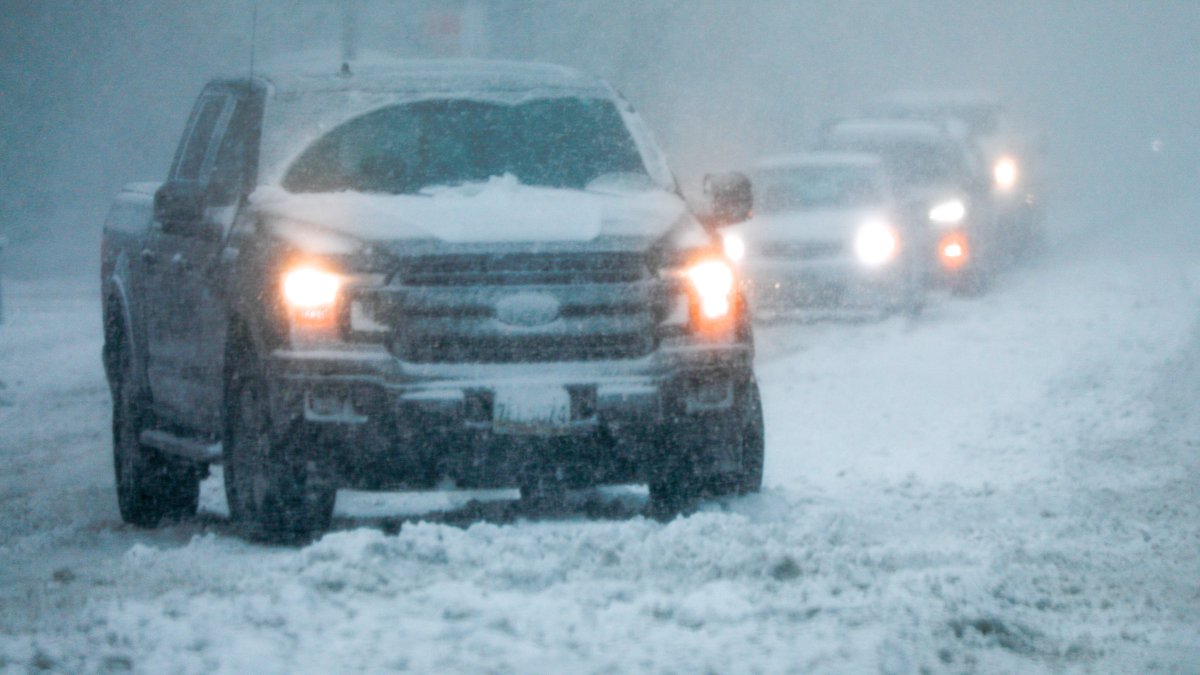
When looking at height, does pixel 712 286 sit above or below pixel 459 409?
above

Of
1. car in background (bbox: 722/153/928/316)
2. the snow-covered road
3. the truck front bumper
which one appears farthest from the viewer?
car in background (bbox: 722/153/928/316)

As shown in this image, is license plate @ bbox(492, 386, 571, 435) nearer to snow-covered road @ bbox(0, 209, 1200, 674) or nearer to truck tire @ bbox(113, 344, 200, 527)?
snow-covered road @ bbox(0, 209, 1200, 674)

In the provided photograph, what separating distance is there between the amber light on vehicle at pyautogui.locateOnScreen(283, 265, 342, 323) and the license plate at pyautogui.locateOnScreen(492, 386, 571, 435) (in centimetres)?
63

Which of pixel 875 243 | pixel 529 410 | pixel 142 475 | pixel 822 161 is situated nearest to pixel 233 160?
pixel 142 475

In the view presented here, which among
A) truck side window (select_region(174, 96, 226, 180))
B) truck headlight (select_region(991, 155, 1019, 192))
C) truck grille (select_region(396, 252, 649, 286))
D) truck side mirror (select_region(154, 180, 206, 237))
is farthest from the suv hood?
truck grille (select_region(396, 252, 649, 286))

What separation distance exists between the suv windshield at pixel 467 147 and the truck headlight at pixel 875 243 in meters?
8.54

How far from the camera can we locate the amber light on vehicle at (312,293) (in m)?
6.88

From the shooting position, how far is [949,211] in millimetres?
19844

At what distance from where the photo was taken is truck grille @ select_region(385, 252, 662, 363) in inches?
270

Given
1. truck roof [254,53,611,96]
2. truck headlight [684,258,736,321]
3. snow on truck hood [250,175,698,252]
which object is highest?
truck roof [254,53,611,96]

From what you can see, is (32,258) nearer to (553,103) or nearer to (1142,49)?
(553,103)

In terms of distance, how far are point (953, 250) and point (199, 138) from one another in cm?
1221

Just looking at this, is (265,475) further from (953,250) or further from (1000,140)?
(1000,140)

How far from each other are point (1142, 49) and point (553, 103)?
74.4m
